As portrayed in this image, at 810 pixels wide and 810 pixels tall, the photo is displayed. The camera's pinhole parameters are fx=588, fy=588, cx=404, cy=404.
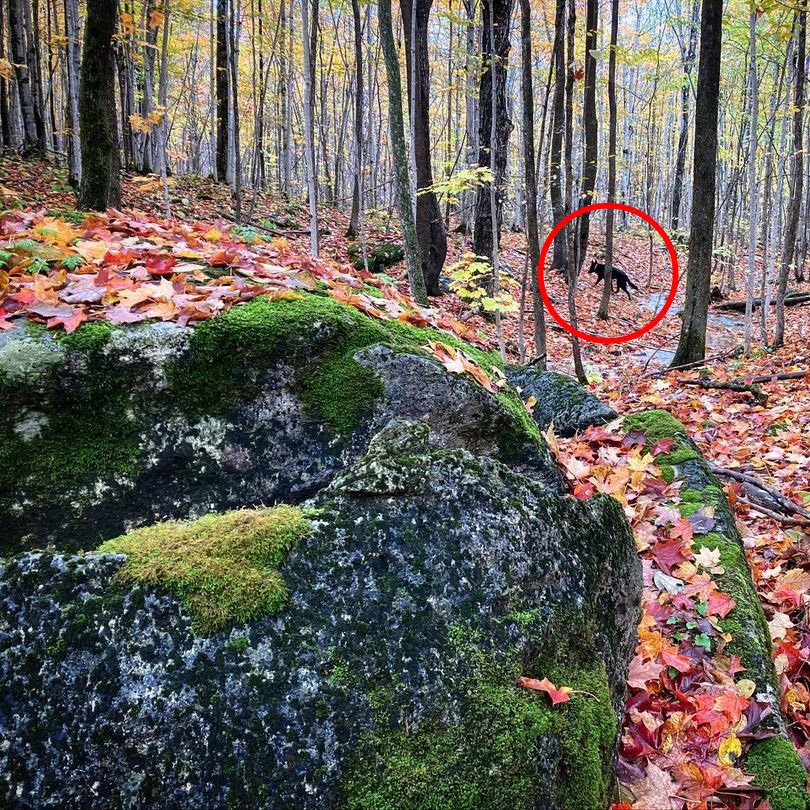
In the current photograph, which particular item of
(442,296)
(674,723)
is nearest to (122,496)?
(674,723)

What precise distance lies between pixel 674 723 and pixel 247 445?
6.76ft

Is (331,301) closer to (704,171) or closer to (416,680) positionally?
(416,680)

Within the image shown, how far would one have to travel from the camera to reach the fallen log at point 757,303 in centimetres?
1591

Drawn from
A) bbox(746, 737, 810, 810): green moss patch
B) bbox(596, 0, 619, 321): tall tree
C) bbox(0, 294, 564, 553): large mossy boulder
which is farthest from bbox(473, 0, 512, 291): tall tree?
bbox(746, 737, 810, 810): green moss patch

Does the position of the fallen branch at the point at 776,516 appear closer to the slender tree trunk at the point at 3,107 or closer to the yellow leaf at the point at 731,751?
the yellow leaf at the point at 731,751

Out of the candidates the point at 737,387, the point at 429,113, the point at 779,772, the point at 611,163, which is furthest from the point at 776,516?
the point at 429,113

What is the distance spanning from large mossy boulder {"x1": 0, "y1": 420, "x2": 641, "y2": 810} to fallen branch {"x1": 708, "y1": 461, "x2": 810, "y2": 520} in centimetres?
260

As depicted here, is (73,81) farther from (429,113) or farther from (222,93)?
(429,113)

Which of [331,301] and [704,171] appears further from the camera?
[704,171]

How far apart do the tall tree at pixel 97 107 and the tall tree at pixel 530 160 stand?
432 cm

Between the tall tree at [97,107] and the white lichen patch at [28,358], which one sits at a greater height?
the tall tree at [97,107]

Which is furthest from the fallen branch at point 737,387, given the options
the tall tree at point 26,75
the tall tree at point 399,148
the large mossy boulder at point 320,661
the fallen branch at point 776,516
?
the tall tree at point 26,75

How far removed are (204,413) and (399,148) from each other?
377cm

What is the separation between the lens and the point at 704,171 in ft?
26.5
